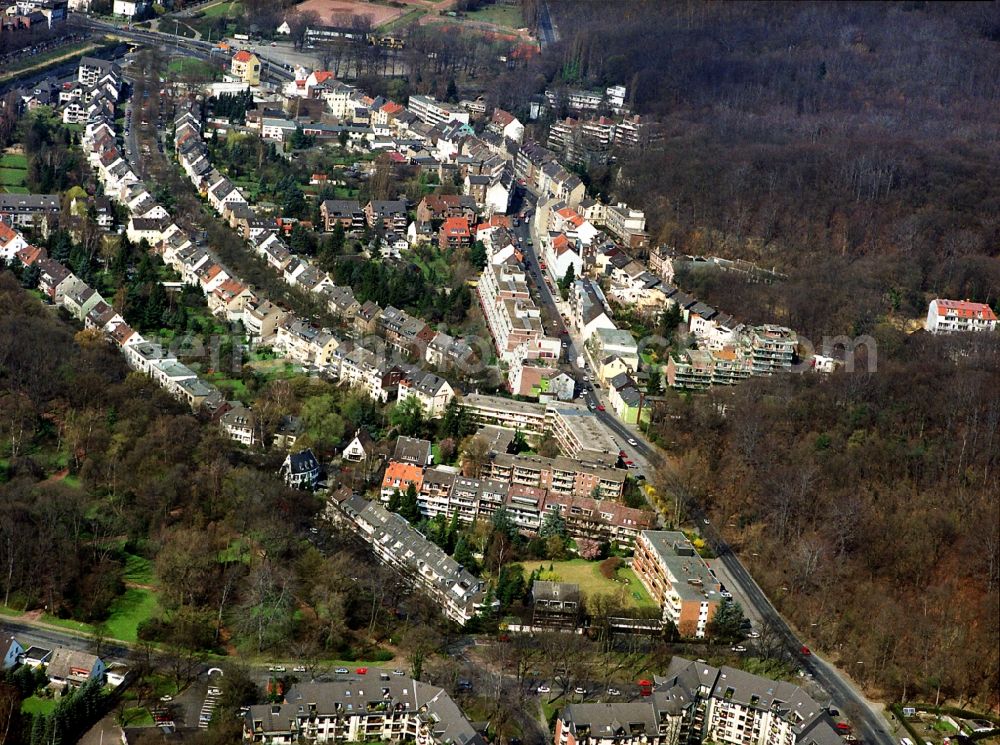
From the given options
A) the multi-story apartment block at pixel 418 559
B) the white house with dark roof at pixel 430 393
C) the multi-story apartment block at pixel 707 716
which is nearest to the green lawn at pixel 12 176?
the white house with dark roof at pixel 430 393

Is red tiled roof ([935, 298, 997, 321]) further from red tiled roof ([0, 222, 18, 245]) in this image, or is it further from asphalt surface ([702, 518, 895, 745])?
red tiled roof ([0, 222, 18, 245])

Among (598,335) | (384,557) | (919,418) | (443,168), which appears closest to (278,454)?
(384,557)

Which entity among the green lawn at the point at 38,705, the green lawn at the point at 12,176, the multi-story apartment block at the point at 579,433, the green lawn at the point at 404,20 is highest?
the green lawn at the point at 404,20

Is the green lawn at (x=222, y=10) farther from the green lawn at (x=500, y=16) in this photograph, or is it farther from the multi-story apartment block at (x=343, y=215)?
the multi-story apartment block at (x=343, y=215)

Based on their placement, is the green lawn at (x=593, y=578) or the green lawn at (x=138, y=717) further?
the green lawn at (x=593, y=578)

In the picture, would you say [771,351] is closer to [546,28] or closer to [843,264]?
[843,264]

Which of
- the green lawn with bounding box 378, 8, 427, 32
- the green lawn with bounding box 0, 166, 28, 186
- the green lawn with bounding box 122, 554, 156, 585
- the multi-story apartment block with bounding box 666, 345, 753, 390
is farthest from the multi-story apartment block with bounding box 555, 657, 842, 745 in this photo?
the green lawn with bounding box 378, 8, 427, 32

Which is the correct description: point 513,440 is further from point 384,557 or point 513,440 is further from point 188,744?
point 188,744
